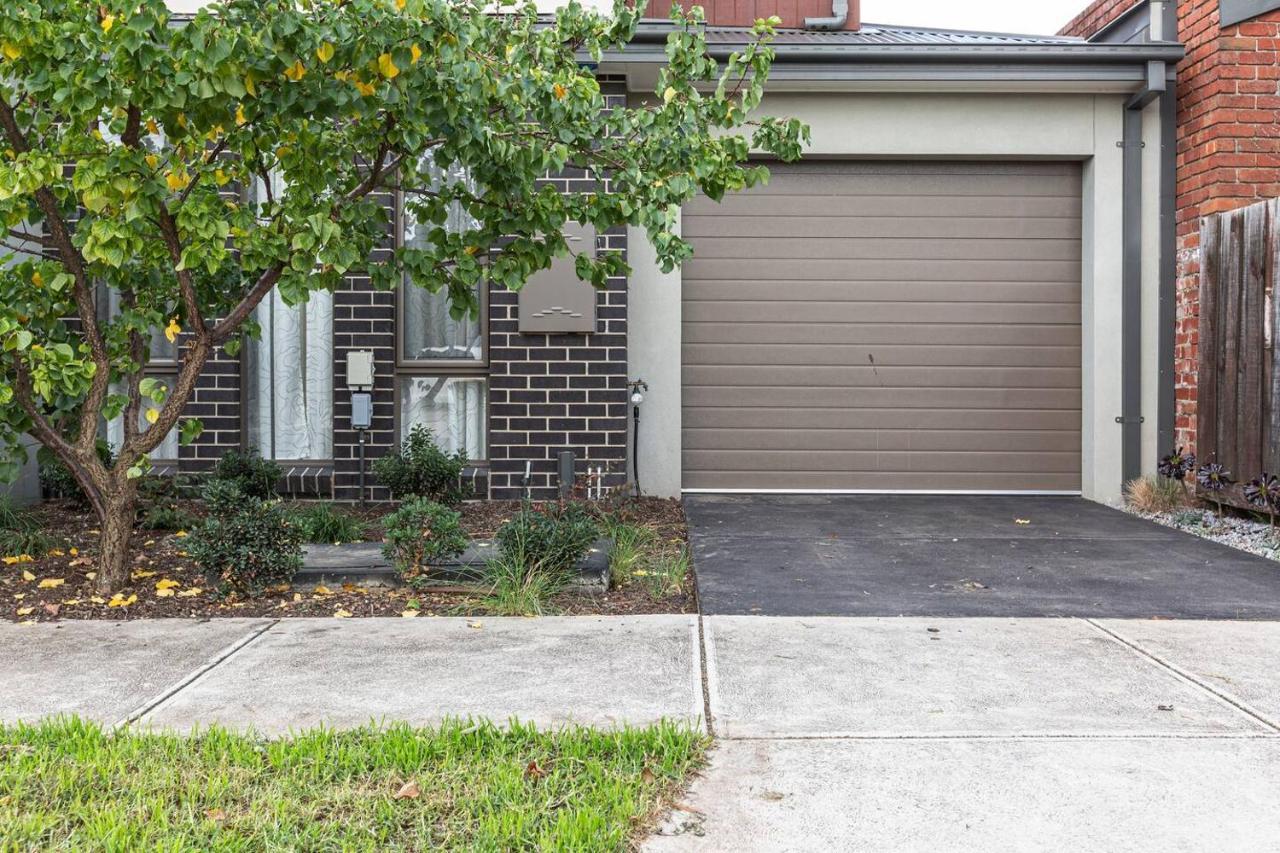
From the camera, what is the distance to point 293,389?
29.8 ft

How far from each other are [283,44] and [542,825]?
334 centimetres

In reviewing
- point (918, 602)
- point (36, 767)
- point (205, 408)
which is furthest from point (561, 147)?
point (205, 408)

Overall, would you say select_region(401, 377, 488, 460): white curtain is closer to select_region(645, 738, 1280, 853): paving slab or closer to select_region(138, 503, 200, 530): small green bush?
select_region(138, 503, 200, 530): small green bush

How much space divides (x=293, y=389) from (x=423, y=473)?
174 cm

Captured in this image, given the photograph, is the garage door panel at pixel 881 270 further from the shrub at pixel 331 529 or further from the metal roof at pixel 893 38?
the shrub at pixel 331 529

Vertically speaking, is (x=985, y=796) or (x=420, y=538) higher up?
(x=420, y=538)

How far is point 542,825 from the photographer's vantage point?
2871 mm

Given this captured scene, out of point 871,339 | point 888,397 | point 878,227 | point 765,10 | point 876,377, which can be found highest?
point 765,10

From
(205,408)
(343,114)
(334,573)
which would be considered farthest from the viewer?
(205,408)

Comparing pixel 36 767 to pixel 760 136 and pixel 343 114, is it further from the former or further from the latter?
pixel 760 136

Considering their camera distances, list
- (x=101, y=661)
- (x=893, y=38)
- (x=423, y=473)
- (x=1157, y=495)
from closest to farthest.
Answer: (x=101, y=661) → (x=423, y=473) → (x=1157, y=495) → (x=893, y=38)

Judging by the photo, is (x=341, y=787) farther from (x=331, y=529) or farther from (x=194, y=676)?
(x=331, y=529)

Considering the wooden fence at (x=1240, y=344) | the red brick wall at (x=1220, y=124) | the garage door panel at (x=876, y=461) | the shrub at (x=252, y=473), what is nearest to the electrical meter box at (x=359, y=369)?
the shrub at (x=252, y=473)

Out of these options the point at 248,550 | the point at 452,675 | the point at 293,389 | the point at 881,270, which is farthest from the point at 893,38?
the point at 452,675
